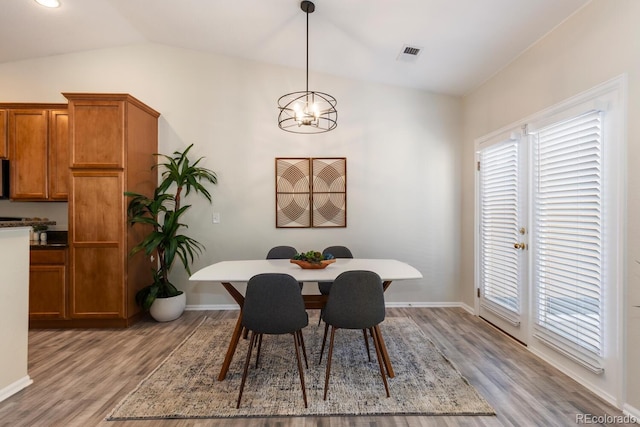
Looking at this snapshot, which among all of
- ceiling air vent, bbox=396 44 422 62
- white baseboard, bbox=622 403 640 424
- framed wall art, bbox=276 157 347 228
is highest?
ceiling air vent, bbox=396 44 422 62

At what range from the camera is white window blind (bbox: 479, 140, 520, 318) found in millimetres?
2910

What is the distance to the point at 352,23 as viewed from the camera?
2.82 meters

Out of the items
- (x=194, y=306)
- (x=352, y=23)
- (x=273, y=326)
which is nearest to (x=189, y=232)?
(x=194, y=306)

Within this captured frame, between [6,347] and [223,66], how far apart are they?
136 inches

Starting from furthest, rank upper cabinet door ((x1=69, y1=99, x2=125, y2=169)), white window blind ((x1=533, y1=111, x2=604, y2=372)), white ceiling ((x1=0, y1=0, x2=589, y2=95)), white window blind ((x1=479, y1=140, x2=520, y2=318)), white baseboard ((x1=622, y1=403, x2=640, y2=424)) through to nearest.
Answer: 1. upper cabinet door ((x1=69, y1=99, x2=125, y2=169))
2. white window blind ((x1=479, y1=140, x2=520, y2=318))
3. white ceiling ((x1=0, y1=0, x2=589, y2=95))
4. white window blind ((x1=533, y1=111, x2=604, y2=372))
5. white baseboard ((x1=622, y1=403, x2=640, y2=424))

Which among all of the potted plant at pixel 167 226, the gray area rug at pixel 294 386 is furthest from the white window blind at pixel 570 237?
the potted plant at pixel 167 226

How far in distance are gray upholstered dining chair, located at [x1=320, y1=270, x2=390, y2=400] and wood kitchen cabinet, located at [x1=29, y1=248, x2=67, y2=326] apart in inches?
120

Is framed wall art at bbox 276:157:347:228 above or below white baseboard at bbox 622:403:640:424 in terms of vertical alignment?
above

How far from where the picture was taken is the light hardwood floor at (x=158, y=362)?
1.80m

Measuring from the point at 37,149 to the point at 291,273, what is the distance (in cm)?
341

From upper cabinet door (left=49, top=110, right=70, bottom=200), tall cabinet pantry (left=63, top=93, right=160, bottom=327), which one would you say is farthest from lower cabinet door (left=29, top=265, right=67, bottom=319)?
upper cabinet door (left=49, top=110, right=70, bottom=200)

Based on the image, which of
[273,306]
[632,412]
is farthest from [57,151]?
[632,412]

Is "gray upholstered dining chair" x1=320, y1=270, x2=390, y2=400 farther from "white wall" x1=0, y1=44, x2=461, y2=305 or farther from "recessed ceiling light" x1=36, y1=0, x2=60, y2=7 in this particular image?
"recessed ceiling light" x1=36, y1=0, x2=60, y2=7

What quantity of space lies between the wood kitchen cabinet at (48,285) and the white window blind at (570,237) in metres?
4.66
